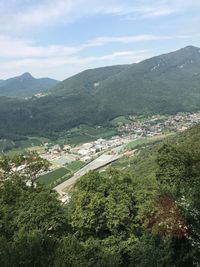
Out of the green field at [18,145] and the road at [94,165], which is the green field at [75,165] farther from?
the green field at [18,145]

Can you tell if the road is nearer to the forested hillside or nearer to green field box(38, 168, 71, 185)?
green field box(38, 168, 71, 185)

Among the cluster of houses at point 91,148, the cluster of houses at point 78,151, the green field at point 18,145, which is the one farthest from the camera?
the green field at point 18,145

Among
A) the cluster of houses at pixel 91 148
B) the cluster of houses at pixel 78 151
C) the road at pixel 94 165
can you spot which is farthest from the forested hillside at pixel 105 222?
the cluster of houses at pixel 78 151

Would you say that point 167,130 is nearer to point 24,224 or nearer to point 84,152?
point 84,152

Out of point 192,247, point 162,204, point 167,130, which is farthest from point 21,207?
point 167,130

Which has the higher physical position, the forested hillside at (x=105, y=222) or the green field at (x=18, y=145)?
the forested hillside at (x=105, y=222)

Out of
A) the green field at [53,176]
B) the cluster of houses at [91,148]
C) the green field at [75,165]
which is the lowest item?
the cluster of houses at [91,148]

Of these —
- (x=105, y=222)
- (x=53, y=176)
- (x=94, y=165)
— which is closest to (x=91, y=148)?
(x=94, y=165)

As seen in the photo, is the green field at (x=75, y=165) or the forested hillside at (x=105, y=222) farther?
the green field at (x=75, y=165)

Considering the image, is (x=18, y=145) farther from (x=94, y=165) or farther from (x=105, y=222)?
(x=105, y=222)
